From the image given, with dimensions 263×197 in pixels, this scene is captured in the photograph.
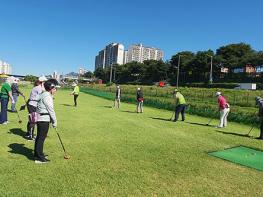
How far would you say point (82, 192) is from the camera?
233 inches

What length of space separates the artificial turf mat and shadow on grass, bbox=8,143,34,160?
220 inches

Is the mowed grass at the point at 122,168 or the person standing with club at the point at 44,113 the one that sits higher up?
the person standing with club at the point at 44,113

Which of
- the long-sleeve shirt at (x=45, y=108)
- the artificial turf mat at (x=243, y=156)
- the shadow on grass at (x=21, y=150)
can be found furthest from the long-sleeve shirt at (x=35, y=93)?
the artificial turf mat at (x=243, y=156)

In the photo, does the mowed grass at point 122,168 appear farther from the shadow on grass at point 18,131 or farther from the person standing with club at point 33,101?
the person standing with club at point 33,101

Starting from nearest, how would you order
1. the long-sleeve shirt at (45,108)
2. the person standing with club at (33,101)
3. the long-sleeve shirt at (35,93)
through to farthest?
the long-sleeve shirt at (45,108)
the person standing with club at (33,101)
the long-sleeve shirt at (35,93)

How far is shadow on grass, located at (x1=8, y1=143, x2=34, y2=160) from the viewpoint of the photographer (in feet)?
26.9

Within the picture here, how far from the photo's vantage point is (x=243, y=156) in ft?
31.9

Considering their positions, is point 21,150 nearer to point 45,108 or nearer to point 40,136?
point 40,136

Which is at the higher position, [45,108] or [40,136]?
[45,108]

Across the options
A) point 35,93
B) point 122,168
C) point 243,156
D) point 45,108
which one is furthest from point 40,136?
point 243,156

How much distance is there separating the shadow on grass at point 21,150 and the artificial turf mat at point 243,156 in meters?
5.60

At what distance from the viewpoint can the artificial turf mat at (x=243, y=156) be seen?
349 inches

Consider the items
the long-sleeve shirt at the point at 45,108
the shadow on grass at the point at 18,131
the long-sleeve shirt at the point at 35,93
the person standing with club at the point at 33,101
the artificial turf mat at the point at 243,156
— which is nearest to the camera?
the long-sleeve shirt at the point at 45,108

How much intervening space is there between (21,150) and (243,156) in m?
6.92
